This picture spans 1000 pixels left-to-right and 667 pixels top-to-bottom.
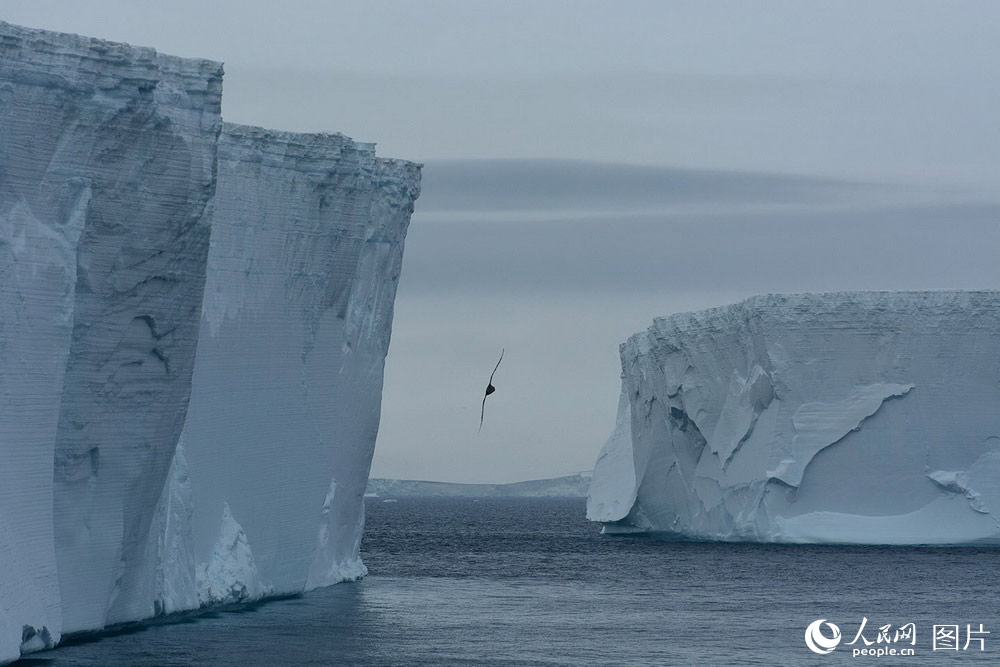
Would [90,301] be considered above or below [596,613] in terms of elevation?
above

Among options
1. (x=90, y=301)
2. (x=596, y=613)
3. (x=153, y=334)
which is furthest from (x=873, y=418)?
(x=90, y=301)

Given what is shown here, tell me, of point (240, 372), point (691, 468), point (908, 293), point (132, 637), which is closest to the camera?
point (132, 637)

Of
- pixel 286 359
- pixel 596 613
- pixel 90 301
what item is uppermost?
pixel 90 301

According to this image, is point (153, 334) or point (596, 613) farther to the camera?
point (596, 613)

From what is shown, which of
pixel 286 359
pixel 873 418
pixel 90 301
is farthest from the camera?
pixel 873 418

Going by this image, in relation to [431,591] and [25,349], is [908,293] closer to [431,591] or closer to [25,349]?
[431,591]

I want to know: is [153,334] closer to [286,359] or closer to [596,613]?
[286,359]

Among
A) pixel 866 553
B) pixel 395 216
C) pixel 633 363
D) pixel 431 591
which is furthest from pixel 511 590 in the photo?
pixel 633 363

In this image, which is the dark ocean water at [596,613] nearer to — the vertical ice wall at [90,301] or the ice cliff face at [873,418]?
the ice cliff face at [873,418]
